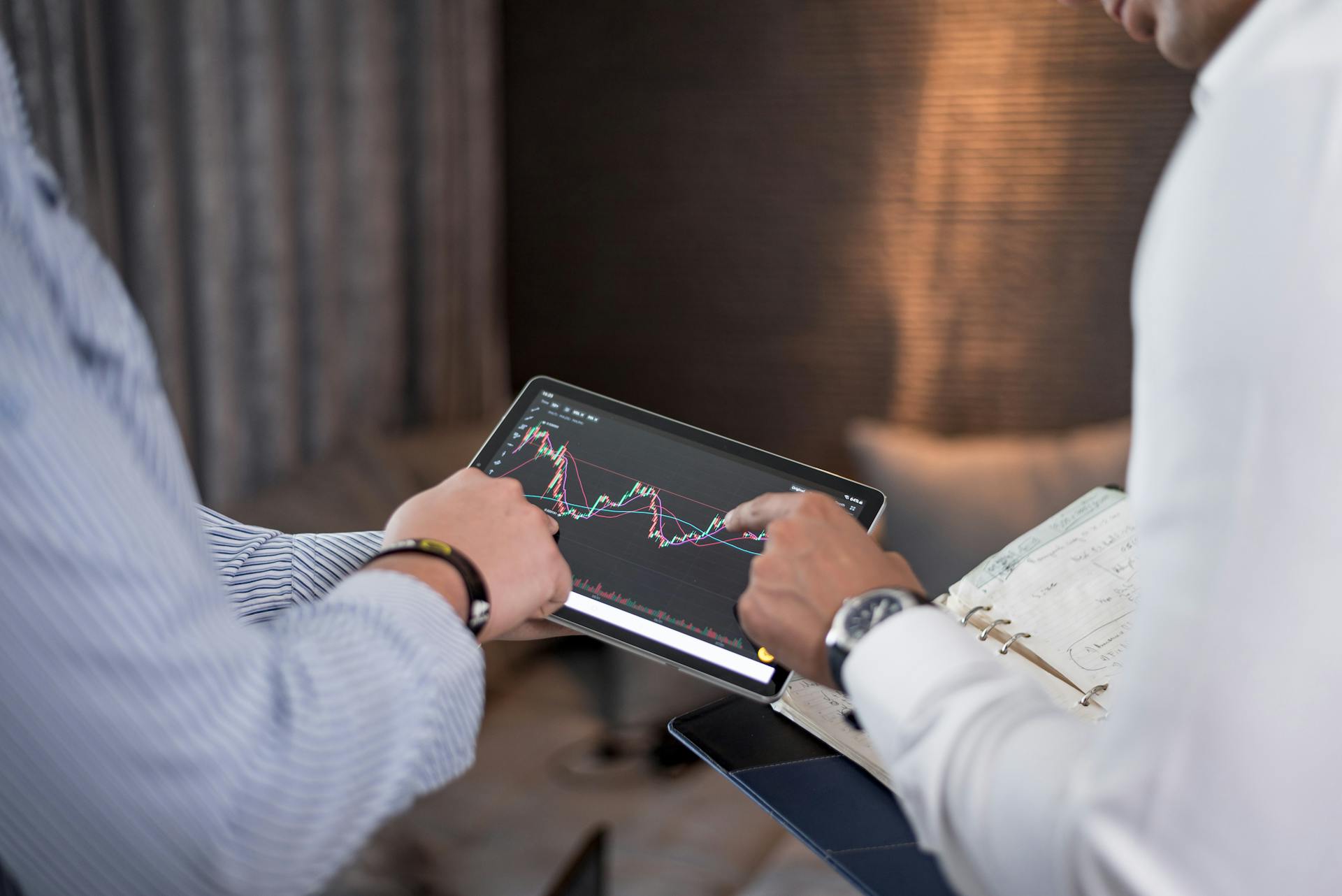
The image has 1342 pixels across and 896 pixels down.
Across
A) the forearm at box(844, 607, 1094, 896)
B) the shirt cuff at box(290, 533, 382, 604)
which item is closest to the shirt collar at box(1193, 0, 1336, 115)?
the forearm at box(844, 607, 1094, 896)

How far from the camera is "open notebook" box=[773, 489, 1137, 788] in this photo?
702 millimetres

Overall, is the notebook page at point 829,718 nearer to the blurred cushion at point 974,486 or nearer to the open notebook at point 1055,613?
the open notebook at point 1055,613

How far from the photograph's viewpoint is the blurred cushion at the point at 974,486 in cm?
190

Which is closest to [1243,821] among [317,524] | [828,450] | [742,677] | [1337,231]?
Result: [1337,231]

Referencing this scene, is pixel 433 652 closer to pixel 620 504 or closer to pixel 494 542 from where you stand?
pixel 494 542

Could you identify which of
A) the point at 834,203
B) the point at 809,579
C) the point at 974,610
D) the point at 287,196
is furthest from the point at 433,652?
the point at 834,203

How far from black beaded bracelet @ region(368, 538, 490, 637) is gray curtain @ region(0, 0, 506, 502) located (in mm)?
1132

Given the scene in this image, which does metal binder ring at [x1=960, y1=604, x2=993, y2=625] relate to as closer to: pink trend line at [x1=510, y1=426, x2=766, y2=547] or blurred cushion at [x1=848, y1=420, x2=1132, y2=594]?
pink trend line at [x1=510, y1=426, x2=766, y2=547]

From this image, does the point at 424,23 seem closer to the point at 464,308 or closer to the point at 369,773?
the point at 464,308


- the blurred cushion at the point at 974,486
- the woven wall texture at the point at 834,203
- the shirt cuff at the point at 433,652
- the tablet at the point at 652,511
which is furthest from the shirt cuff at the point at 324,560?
the woven wall texture at the point at 834,203

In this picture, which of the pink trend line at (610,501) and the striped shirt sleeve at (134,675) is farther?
the pink trend line at (610,501)

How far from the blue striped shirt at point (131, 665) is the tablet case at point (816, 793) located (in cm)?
23

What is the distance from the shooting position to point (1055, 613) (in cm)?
73

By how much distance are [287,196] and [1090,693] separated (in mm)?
1617
